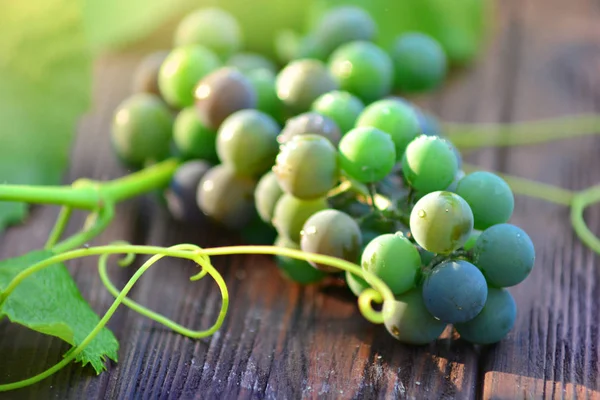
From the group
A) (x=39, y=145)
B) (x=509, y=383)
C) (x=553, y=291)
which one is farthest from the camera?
(x=39, y=145)

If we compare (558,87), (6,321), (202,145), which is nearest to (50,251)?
(6,321)

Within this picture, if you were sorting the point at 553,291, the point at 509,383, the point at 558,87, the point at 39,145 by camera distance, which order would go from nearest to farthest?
the point at 509,383 < the point at 553,291 < the point at 39,145 < the point at 558,87

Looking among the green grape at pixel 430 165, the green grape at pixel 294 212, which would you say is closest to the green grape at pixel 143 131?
the green grape at pixel 294 212

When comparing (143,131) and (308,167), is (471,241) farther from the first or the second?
(143,131)

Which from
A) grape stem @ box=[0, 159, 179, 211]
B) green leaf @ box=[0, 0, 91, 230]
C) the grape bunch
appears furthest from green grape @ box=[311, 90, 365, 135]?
green leaf @ box=[0, 0, 91, 230]

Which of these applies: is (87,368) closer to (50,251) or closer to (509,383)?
(50,251)

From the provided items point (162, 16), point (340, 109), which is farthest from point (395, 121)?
point (162, 16)

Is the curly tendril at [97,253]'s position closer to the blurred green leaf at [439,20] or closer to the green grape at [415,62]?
the green grape at [415,62]

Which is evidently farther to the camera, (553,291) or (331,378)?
(553,291)
